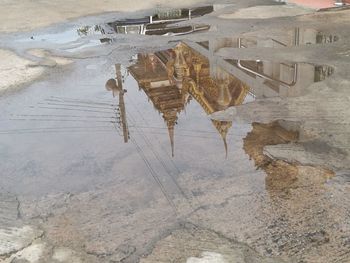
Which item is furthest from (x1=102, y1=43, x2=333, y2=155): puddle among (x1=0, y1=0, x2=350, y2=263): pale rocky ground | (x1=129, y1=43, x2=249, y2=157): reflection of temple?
(x1=0, y1=0, x2=350, y2=263): pale rocky ground

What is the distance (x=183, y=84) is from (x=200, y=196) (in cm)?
354

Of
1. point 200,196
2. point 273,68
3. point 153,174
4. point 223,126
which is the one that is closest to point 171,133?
point 223,126

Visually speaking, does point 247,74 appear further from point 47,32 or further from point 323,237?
point 47,32

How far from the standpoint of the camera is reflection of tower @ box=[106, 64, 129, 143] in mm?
6268

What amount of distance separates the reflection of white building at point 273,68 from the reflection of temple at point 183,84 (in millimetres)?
237

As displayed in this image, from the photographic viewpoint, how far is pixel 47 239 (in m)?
4.16

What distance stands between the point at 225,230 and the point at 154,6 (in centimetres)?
1275

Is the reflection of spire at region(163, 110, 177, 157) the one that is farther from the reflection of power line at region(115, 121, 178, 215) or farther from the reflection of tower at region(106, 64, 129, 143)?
the reflection of tower at region(106, 64, 129, 143)

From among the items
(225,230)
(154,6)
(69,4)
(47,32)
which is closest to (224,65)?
(225,230)

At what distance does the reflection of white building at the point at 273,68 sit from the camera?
23.2 feet

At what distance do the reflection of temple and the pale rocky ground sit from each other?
0.45 metres

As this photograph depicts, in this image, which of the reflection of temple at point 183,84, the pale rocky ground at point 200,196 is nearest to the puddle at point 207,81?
Result: the reflection of temple at point 183,84

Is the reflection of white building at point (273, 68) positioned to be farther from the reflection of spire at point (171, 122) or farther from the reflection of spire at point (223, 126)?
the reflection of spire at point (171, 122)

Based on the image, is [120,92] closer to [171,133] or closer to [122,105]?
[122,105]
